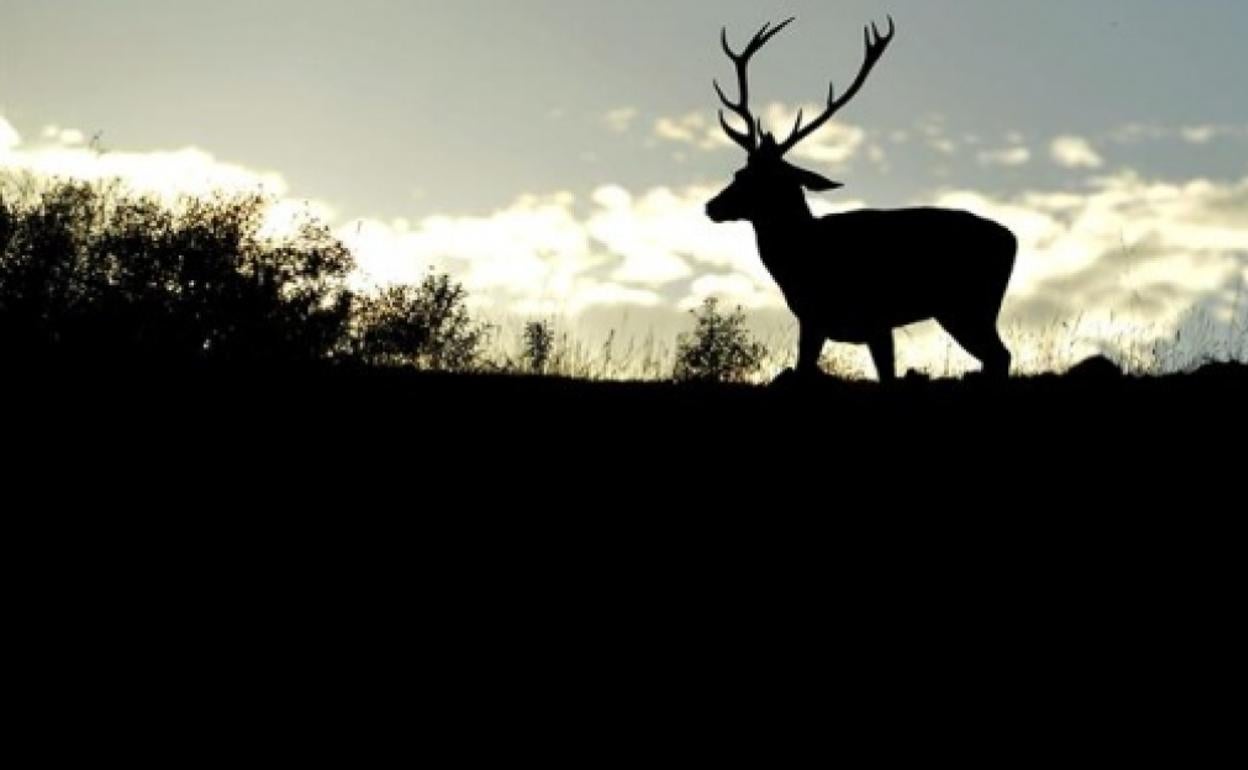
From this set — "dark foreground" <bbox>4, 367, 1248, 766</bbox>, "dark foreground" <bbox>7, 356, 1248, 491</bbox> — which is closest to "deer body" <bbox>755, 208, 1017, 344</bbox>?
"dark foreground" <bbox>7, 356, 1248, 491</bbox>

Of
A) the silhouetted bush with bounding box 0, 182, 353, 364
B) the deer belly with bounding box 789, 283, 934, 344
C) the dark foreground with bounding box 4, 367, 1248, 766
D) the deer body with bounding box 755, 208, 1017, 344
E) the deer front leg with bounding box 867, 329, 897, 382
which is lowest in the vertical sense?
the dark foreground with bounding box 4, 367, 1248, 766

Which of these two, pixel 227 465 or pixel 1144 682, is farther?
pixel 227 465

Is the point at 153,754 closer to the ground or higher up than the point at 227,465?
closer to the ground

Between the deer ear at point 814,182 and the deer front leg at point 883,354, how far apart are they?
120 centimetres

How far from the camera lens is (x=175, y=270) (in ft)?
106

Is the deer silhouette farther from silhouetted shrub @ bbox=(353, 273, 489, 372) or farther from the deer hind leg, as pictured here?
silhouetted shrub @ bbox=(353, 273, 489, 372)

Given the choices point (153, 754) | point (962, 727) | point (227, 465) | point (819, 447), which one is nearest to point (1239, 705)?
point (962, 727)

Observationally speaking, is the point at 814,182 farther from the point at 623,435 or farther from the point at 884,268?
the point at 623,435

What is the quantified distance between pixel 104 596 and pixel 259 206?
3135 cm

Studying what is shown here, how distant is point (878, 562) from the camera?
5082 mm

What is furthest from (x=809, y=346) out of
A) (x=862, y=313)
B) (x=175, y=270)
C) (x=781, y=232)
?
(x=175, y=270)

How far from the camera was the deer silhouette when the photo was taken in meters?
9.31

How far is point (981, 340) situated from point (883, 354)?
3.01 feet

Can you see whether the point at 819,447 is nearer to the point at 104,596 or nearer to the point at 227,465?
the point at 227,465
